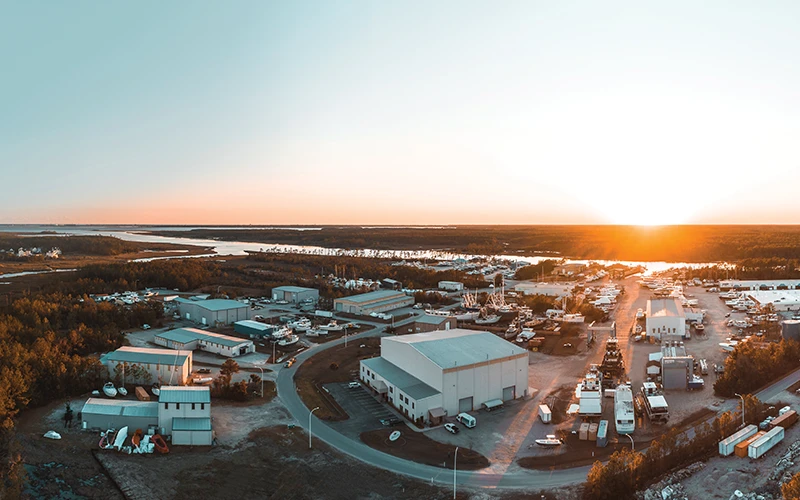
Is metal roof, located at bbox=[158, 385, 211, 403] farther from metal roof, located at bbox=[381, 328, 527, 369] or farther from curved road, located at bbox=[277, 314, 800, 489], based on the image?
metal roof, located at bbox=[381, 328, 527, 369]

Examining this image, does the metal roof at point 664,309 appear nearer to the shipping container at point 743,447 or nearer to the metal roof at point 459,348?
the metal roof at point 459,348

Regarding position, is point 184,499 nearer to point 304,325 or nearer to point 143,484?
point 143,484

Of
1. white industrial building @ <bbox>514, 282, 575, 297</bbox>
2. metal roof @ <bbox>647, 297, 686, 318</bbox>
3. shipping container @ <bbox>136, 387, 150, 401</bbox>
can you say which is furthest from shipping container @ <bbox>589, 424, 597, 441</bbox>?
white industrial building @ <bbox>514, 282, 575, 297</bbox>

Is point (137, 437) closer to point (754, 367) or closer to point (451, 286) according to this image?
point (754, 367)

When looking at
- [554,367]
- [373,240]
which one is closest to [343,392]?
[554,367]

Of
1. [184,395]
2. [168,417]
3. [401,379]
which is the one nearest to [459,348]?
[401,379]

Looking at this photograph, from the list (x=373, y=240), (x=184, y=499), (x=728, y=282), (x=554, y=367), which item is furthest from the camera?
(x=373, y=240)
